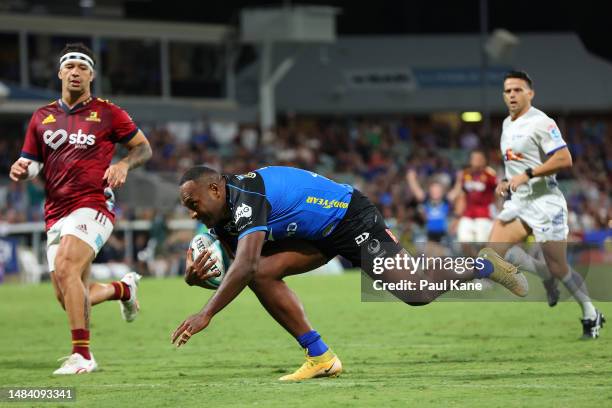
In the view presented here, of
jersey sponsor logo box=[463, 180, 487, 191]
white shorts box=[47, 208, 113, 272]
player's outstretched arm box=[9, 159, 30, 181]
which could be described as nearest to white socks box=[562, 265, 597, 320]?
white shorts box=[47, 208, 113, 272]

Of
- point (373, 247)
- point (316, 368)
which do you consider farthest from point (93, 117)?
point (316, 368)

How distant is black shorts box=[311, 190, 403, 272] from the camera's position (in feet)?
27.6

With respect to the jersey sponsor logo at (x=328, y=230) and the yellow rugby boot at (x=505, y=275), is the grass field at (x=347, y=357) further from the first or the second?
the jersey sponsor logo at (x=328, y=230)

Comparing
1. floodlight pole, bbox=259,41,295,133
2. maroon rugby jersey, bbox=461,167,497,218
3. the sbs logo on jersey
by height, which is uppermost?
floodlight pole, bbox=259,41,295,133

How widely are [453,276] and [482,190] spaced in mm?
11690

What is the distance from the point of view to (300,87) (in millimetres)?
48531

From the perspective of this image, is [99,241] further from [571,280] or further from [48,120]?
[571,280]

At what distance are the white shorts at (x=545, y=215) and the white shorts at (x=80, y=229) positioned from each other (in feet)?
12.9

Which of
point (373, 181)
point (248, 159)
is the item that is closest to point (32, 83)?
point (248, 159)

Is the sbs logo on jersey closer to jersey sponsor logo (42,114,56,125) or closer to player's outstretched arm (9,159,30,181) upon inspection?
jersey sponsor logo (42,114,56,125)

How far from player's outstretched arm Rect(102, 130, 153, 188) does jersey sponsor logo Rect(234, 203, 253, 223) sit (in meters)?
2.02

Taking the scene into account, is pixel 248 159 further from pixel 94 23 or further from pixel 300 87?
pixel 300 87

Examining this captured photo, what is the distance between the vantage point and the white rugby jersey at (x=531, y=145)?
10.7 meters

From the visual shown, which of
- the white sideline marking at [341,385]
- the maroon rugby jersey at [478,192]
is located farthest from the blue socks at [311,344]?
the maroon rugby jersey at [478,192]
